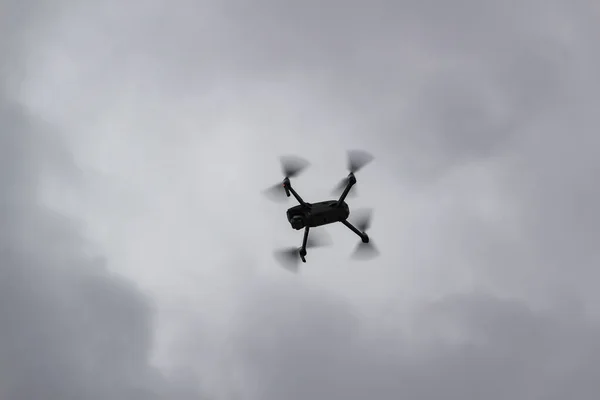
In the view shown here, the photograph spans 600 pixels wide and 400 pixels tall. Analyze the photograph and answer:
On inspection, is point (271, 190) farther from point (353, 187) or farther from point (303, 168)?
point (353, 187)

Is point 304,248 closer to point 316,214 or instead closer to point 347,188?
point 316,214

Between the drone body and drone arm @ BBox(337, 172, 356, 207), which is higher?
Answer: drone arm @ BBox(337, 172, 356, 207)

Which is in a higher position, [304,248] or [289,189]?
[289,189]

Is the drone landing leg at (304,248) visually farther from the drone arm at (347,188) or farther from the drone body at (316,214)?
the drone arm at (347,188)

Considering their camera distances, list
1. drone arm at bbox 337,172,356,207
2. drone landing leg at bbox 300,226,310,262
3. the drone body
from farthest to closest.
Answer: drone landing leg at bbox 300,226,310,262, drone arm at bbox 337,172,356,207, the drone body

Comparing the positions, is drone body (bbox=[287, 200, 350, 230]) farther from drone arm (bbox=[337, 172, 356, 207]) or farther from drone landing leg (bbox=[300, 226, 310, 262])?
drone landing leg (bbox=[300, 226, 310, 262])

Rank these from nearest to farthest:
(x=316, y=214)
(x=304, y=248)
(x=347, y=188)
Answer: (x=316, y=214), (x=347, y=188), (x=304, y=248)

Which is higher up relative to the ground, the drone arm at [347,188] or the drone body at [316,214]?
the drone arm at [347,188]

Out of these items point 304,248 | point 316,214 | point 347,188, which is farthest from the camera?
point 304,248

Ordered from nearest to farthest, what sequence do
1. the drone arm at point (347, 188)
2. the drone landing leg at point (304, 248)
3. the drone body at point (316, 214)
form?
the drone body at point (316, 214), the drone arm at point (347, 188), the drone landing leg at point (304, 248)

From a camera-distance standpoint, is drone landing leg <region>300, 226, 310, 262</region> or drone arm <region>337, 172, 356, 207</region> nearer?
drone arm <region>337, 172, 356, 207</region>

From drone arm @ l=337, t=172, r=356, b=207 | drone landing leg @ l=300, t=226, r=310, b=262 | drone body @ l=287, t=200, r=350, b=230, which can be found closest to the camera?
drone body @ l=287, t=200, r=350, b=230

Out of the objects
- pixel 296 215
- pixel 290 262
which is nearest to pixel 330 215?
pixel 296 215
